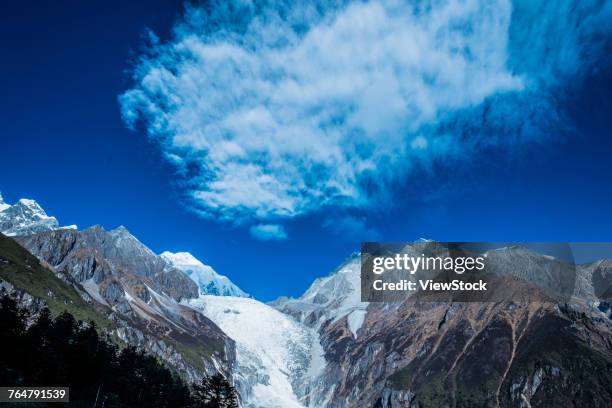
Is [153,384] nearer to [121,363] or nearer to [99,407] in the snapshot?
[121,363]

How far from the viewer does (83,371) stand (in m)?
118

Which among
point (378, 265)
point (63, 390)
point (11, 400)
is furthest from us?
point (63, 390)

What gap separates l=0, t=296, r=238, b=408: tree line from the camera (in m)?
102

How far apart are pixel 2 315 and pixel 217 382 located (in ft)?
155

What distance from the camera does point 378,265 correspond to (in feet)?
265

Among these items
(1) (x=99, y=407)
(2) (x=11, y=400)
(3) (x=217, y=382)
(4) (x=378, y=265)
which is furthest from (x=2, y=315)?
(4) (x=378, y=265)

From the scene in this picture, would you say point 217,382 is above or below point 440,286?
below

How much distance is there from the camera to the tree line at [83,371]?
333 ft

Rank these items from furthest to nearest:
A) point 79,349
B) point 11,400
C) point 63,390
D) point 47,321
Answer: point 47,321, point 79,349, point 63,390, point 11,400

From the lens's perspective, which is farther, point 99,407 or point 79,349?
point 79,349

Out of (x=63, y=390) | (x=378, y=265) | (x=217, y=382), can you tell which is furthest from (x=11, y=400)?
(x=378, y=265)

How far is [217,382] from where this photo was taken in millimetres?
105562

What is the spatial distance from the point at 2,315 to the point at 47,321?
27550mm

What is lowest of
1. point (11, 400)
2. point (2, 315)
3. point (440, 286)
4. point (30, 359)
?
point (11, 400)
